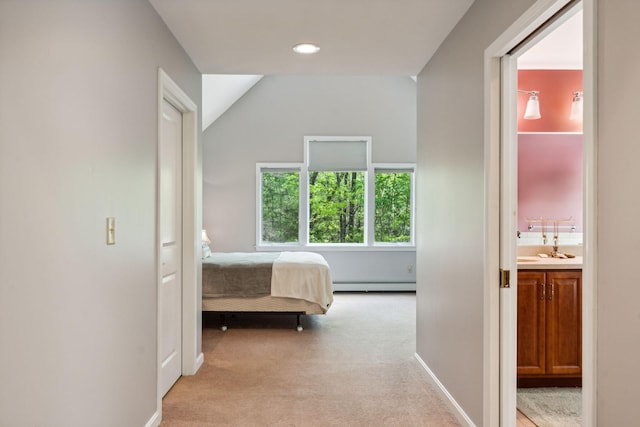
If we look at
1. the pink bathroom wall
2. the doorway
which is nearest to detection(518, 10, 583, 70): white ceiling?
the doorway

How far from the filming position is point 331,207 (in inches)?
291

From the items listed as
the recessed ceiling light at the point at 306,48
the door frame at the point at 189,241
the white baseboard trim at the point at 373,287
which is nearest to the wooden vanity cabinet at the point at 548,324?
the recessed ceiling light at the point at 306,48

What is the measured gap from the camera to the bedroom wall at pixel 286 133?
7234 millimetres

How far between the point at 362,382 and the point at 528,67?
2.78 meters

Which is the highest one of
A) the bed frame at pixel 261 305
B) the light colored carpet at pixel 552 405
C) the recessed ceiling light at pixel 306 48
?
the recessed ceiling light at pixel 306 48

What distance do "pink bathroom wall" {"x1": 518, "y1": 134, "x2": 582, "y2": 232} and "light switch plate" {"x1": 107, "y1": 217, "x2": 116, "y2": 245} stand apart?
3091 millimetres

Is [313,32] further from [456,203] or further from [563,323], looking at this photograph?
[563,323]

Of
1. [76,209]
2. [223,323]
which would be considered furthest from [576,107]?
[223,323]

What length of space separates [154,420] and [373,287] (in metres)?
5.01

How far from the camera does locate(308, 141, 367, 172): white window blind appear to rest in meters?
7.30

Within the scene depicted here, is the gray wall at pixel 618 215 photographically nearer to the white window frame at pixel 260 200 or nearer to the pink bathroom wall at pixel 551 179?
the pink bathroom wall at pixel 551 179

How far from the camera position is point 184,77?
319 centimetres

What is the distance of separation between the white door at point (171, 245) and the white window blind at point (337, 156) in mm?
4005

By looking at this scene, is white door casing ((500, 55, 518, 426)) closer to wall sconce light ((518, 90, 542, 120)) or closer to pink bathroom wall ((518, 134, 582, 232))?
wall sconce light ((518, 90, 542, 120))
